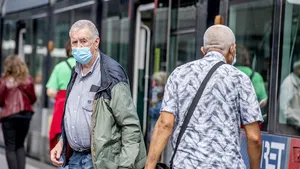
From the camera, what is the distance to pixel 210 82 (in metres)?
3.94

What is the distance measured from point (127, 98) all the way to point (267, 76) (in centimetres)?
171

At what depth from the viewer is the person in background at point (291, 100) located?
5492mm

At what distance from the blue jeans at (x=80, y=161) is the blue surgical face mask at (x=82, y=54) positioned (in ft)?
1.77

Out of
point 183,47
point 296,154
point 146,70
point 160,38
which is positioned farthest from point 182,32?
point 296,154

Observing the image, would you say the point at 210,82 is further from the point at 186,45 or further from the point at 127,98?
the point at 186,45

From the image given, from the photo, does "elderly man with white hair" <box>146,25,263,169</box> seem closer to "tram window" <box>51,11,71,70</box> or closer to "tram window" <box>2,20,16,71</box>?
"tram window" <box>51,11,71,70</box>

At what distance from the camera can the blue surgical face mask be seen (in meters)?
4.48

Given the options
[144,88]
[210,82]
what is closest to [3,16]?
[144,88]

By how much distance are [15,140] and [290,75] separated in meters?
4.15

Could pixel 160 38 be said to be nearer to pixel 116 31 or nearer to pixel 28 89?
pixel 116 31

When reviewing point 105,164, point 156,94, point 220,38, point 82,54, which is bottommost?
point 105,164

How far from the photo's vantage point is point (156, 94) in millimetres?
7703

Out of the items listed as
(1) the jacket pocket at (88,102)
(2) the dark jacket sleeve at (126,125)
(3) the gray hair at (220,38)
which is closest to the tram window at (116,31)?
(1) the jacket pocket at (88,102)

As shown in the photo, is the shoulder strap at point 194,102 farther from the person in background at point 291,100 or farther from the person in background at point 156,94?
the person in background at point 156,94
